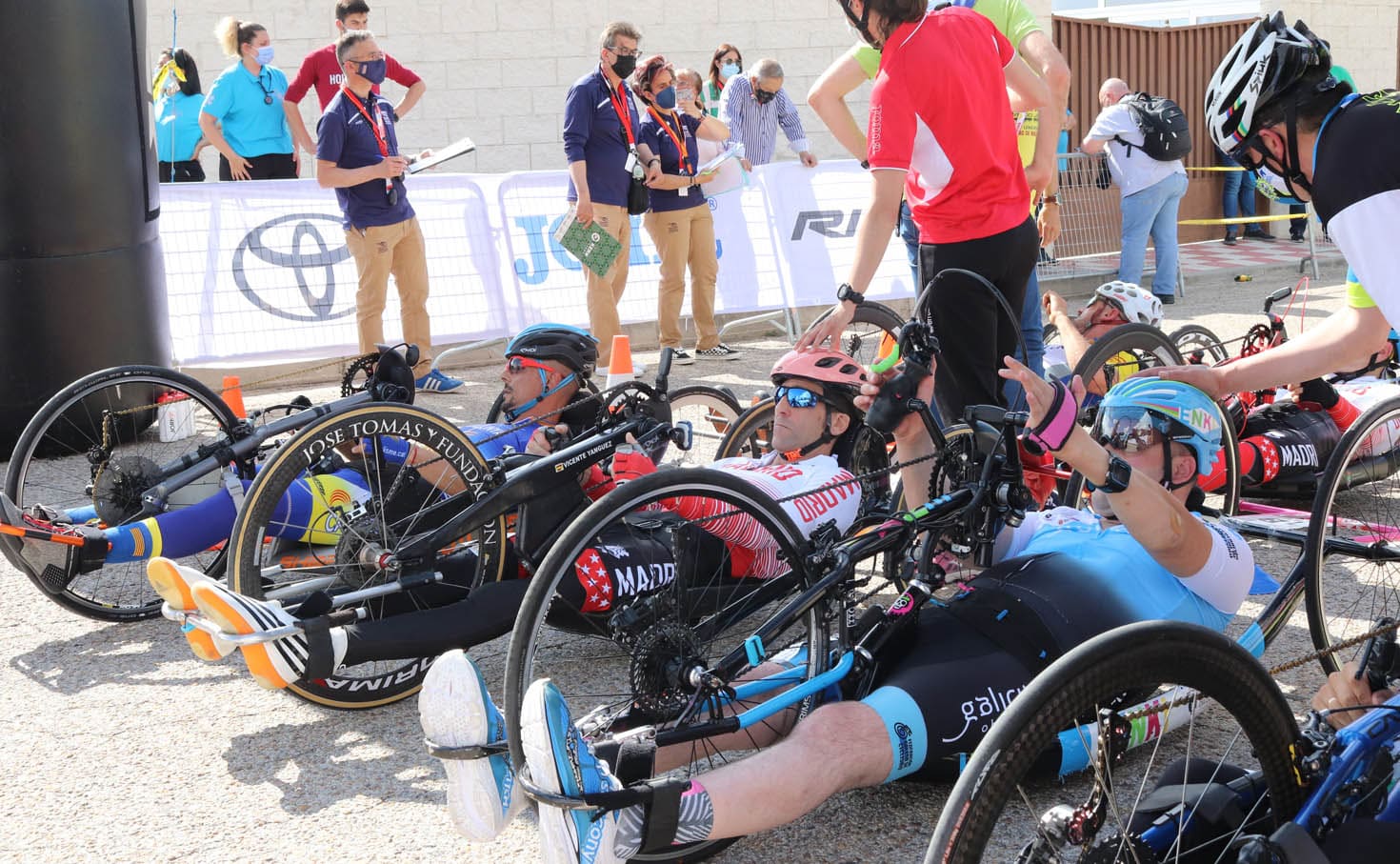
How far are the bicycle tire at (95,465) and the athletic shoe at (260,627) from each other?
53.4 inches

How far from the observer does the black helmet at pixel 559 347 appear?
16.2 feet

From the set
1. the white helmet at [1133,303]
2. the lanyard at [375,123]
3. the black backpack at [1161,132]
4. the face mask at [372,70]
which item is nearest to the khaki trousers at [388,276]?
the lanyard at [375,123]

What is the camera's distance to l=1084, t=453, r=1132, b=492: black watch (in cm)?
286

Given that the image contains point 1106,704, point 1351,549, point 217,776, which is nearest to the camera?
point 1106,704

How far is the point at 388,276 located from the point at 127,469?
3.81m

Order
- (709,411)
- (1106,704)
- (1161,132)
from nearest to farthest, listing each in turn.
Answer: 1. (1106,704)
2. (709,411)
3. (1161,132)

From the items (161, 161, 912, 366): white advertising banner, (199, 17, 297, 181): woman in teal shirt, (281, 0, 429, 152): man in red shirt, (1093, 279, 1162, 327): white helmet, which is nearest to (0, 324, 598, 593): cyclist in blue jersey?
(1093, 279, 1162, 327): white helmet

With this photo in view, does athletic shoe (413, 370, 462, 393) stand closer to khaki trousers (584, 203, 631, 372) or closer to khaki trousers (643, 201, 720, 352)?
khaki trousers (584, 203, 631, 372)

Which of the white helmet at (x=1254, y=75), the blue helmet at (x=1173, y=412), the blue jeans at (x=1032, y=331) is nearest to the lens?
the white helmet at (x=1254, y=75)

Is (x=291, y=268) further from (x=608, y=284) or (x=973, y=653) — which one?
(x=973, y=653)

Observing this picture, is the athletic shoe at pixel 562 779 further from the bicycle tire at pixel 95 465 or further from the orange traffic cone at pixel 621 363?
the orange traffic cone at pixel 621 363

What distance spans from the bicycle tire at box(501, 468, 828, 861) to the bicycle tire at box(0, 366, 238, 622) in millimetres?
1834

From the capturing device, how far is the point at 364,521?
3.92 metres

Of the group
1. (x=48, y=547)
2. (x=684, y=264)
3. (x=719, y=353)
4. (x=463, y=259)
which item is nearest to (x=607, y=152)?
(x=684, y=264)
